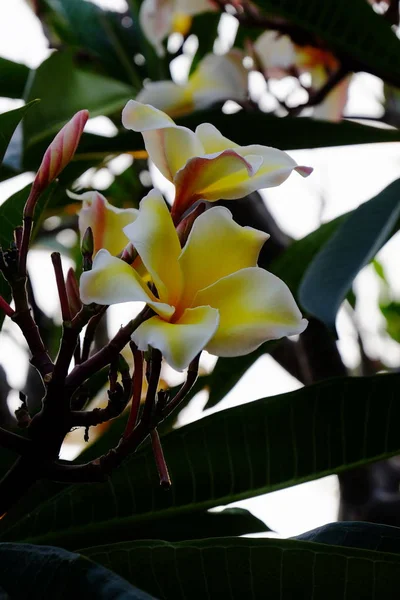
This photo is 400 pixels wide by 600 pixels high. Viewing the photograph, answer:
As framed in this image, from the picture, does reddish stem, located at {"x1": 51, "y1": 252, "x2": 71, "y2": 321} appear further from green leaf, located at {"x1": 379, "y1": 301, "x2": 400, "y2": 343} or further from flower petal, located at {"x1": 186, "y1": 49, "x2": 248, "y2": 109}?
green leaf, located at {"x1": 379, "y1": 301, "x2": 400, "y2": 343}

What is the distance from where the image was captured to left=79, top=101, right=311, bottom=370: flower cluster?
381 mm

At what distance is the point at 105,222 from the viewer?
1.67ft

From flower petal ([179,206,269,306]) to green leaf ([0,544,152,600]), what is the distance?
15cm

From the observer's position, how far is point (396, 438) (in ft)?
1.87

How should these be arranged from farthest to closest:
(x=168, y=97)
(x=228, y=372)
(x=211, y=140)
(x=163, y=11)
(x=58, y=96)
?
(x=163, y=11)
(x=168, y=97)
(x=58, y=96)
(x=228, y=372)
(x=211, y=140)

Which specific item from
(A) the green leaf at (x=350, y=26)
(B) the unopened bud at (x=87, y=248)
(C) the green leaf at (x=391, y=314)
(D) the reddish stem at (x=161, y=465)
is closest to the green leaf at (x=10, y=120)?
(B) the unopened bud at (x=87, y=248)

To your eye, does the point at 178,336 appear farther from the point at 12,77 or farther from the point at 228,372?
the point at 12,77

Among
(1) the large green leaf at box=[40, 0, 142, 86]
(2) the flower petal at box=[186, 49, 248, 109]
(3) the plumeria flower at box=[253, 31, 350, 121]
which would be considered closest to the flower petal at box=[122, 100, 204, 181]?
(2) the flower petal at box=[186, 49, 248, 109]

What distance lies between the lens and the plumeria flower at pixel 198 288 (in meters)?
0.38

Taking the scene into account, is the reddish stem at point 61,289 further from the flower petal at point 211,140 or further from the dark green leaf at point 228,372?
the dark green leaf at point 228,372

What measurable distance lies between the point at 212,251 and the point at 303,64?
0.78 m

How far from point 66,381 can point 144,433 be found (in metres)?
0.05

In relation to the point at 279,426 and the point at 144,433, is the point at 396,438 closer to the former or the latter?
the point at 279,426

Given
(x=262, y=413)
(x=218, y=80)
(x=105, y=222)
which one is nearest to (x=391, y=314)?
(x=218, y=80)
